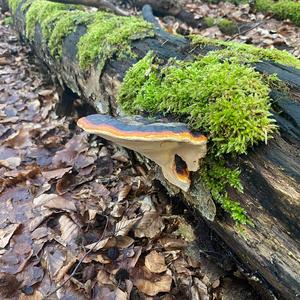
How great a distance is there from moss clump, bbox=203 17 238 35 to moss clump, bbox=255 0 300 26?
40.3 inches

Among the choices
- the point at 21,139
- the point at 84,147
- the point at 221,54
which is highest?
the point at 221,54

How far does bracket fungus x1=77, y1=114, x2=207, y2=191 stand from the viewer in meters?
1.88

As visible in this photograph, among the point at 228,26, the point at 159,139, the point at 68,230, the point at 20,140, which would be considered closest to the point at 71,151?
the point at 20,140

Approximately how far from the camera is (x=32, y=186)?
389 cm

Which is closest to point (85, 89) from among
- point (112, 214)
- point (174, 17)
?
point (112, 214)

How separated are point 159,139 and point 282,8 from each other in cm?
666

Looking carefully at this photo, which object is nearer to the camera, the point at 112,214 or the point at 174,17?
the point at 112,214

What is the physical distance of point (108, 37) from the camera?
384 centimetres

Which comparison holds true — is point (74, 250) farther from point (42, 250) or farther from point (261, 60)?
point (261, 60)

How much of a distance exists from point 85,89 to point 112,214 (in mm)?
1799

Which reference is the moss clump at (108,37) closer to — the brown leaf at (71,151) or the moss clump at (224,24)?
the brown leaf at (71,151)

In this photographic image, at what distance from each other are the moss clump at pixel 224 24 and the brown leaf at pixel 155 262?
5.42 meters

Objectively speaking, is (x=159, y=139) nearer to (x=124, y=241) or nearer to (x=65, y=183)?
(x=124, y=241)

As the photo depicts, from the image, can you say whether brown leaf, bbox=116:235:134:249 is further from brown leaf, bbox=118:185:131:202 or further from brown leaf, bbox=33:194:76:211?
brown leaf, bbox=33:194:76:211
